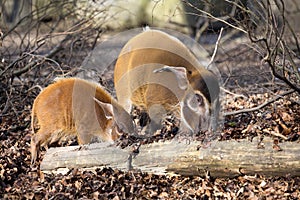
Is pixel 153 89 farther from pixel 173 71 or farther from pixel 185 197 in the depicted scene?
pixel 185 197

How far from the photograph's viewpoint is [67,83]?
210 inches

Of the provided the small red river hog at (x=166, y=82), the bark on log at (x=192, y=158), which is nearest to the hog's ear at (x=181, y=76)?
the small red river hog at (x=166, y=82)

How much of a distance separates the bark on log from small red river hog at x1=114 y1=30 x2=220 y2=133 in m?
0.31

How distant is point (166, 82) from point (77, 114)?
32.1 inches

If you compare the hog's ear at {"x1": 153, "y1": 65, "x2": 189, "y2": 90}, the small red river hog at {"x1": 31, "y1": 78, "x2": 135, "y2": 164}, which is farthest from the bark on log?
the hog's ear at {"x1": 153, "y1": 65, "x2": 189, "y2": 90}

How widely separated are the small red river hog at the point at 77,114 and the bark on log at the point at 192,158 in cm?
25

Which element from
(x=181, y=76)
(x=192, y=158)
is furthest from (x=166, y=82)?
(x=192, y=158)

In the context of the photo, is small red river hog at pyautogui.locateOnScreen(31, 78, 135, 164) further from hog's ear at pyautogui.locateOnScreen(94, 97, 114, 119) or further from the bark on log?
the bark on log

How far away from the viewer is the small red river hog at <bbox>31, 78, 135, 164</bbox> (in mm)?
5203

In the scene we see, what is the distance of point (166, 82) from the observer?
509 centimetres

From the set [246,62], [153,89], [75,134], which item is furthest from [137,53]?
[246,62]

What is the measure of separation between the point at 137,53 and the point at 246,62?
4285 mm

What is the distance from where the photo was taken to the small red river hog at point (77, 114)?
520 cm

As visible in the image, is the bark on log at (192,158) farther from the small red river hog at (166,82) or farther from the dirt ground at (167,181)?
the small red river hog at (166,82)
